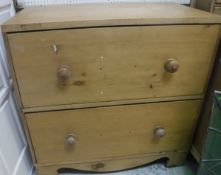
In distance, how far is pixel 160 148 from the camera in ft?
3.35

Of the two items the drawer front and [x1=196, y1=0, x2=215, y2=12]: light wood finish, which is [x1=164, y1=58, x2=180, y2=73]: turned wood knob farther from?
[x1=196, y1=0, x2=215, y2=12]: light wood finish

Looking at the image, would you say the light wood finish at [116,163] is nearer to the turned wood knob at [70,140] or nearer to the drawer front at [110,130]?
the drawer front at [110,130]

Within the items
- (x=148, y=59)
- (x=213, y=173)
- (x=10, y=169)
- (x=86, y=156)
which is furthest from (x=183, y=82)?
(x=10, y=169)

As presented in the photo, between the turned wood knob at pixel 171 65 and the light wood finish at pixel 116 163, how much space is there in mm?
445

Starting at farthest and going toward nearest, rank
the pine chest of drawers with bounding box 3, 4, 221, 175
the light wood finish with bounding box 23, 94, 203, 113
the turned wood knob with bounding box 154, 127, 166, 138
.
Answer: the turned wood knob with bounding box 154, 127, 166, 138, the light wood finish with bounding box 23, 94, 203, 113, the pine chest of drawers with bounding box 3, 4, 221, 175

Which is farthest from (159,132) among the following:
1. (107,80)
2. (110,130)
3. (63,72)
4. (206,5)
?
(206,5)

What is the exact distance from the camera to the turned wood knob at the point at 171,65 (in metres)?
0.79

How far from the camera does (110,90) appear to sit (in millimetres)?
828

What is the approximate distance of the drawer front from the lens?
2.85 feet

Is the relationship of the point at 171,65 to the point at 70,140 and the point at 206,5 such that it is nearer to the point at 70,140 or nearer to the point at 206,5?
the point at 206,5

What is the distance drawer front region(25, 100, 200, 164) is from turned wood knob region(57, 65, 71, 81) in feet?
0.53

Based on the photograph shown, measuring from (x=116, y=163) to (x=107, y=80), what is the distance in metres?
0.44

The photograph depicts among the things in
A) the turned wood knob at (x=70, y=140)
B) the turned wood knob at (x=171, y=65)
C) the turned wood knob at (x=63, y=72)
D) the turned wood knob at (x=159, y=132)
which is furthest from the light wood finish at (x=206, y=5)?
the turned wood knob at (x=70, y=140)

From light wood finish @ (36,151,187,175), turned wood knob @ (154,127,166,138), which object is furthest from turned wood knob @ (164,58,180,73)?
light wood finish @ (36,151,187,175)
